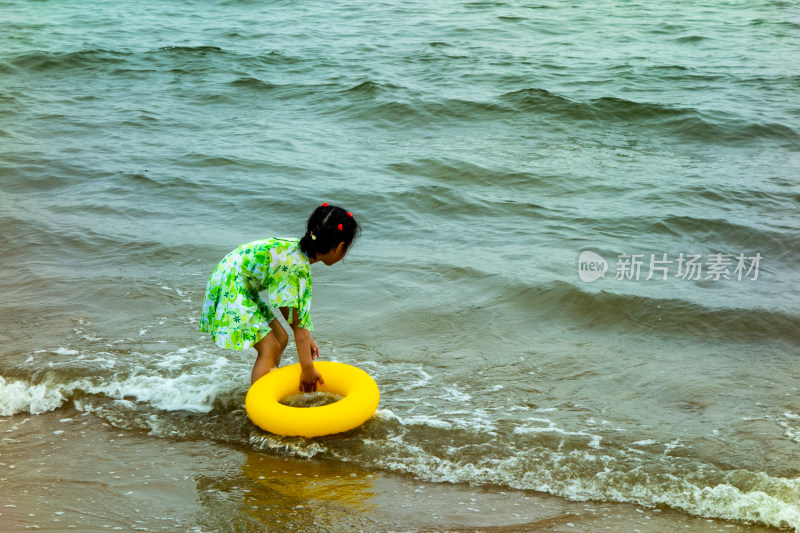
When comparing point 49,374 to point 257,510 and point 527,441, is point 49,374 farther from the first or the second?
point 527,441

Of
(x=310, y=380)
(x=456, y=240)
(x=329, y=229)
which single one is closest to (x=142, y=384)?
(x=310, y=380)

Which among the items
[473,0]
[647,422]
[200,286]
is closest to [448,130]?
[200,286]

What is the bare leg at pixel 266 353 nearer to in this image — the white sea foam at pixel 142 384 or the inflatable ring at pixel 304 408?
the inflatable ring at pixel 304 408

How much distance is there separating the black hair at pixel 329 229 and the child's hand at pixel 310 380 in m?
0.70

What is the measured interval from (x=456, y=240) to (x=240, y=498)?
4514 millimetres

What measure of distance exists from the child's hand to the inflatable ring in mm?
82

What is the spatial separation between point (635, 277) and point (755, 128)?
544cm

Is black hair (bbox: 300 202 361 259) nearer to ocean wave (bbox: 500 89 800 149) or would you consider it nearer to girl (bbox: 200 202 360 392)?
girl (bbox: 200 202 360 392)

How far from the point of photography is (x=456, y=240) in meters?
7.99

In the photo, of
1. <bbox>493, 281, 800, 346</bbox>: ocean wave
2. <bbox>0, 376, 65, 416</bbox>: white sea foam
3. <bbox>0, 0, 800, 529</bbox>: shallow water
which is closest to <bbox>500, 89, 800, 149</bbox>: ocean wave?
<bbox>0, 0, 800, 529</bbox>: shallow water

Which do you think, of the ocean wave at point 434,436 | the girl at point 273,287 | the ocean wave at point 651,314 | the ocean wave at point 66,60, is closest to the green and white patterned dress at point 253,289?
the girl at point 273,287

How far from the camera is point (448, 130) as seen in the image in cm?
1155

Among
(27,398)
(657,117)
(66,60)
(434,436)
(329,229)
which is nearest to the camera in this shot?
(329,229)

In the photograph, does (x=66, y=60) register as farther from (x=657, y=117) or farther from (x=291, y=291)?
(x=291, y=291)
